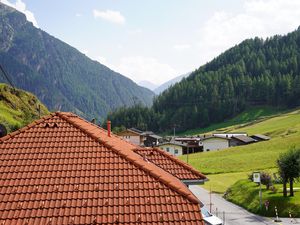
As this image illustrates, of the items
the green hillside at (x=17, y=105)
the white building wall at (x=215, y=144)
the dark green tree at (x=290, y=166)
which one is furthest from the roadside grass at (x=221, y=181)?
the green hillside at (x=17, y=105)

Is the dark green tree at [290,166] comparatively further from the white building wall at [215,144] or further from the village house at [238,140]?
the white building wall at [215,144]

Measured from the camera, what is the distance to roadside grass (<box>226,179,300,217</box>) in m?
37.4

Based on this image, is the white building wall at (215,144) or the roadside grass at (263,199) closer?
the roadside grass at (263,199)

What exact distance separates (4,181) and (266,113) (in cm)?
19069

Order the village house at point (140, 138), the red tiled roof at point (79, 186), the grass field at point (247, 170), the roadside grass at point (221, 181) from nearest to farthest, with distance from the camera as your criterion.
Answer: the red tiled roof at point (79, 186), the grass field at point (247, 170), the roadside grass at point (221, 181), the village house at point (140, 138)

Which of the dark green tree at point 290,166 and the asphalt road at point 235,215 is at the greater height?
the dark green tree at point 290,166

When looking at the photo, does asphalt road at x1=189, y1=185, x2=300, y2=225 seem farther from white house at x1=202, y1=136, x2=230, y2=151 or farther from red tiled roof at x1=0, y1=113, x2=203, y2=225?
white house at x1=202, y1=136, x2=230, y2=151

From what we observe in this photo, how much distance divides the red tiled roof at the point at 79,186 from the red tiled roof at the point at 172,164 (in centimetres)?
375

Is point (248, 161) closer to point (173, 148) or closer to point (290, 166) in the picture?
point (290, 166)

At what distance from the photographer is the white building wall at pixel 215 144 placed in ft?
421

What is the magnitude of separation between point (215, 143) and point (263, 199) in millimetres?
87466

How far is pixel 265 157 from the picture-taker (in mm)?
80438

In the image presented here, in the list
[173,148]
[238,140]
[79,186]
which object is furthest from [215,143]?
[79,186]

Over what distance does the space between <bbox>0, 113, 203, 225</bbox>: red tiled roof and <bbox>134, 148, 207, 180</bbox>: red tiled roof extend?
3749mm
